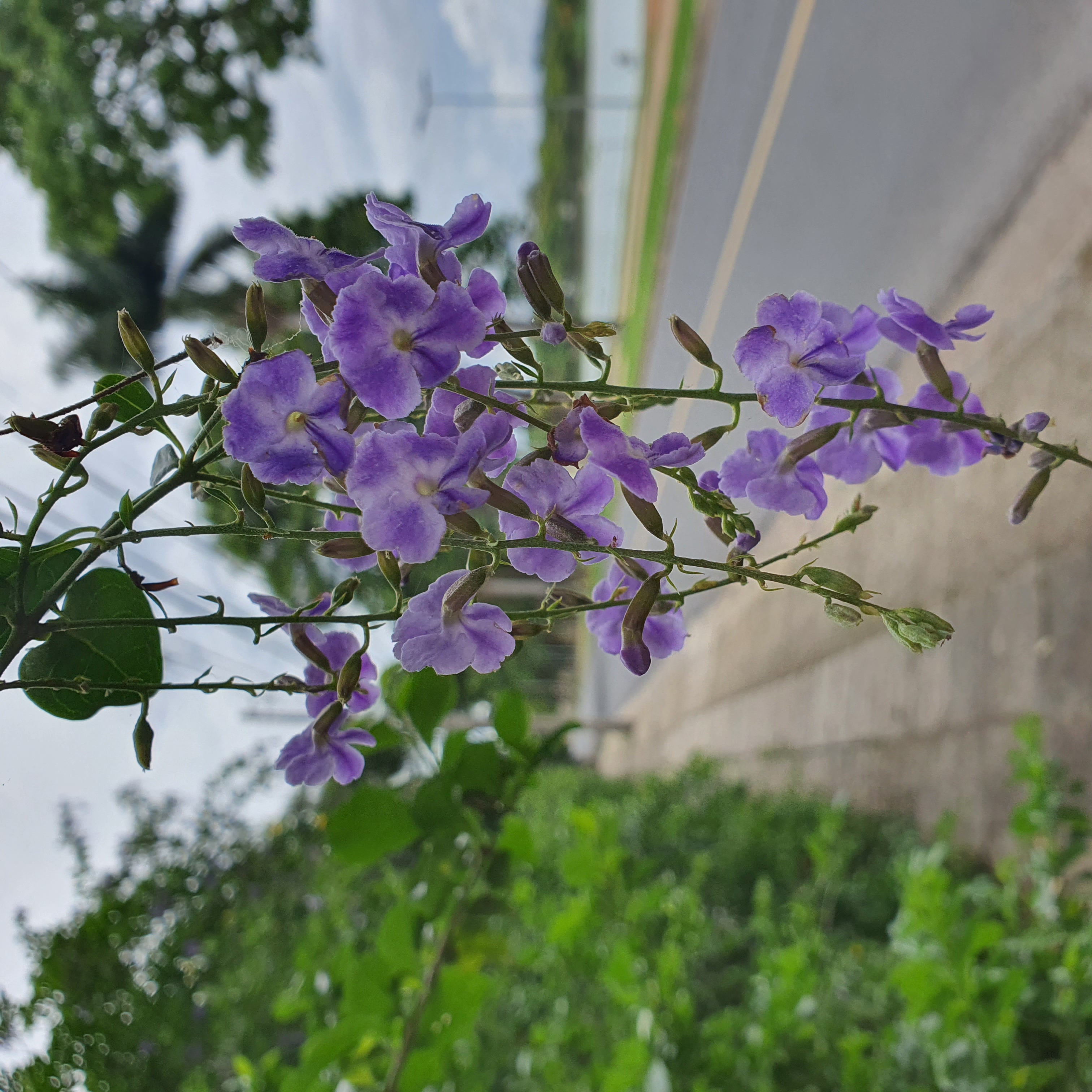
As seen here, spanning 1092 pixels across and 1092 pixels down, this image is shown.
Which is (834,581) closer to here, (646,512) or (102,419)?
(646,512)

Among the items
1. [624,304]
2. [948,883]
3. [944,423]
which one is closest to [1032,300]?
[948,883]

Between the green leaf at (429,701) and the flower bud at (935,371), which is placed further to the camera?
the green leaf at (429,701)

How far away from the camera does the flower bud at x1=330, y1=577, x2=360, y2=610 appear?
0.67 metres

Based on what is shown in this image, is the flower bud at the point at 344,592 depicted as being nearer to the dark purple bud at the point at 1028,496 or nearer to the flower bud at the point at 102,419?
the flower bud at the point at 102,419

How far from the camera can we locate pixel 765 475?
29.9 inches

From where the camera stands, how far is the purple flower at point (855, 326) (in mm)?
738

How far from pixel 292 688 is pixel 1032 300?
3.38m

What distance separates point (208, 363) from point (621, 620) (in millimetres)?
390

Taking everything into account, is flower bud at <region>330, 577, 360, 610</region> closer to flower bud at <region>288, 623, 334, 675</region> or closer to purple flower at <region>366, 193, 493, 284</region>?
flower bud at <region>288, 623, 334, 675</region>

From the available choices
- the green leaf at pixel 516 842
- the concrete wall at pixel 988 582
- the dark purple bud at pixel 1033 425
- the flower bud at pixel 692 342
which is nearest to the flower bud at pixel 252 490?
the flower bud at pixel 692 342

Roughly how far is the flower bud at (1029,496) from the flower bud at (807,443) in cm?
18

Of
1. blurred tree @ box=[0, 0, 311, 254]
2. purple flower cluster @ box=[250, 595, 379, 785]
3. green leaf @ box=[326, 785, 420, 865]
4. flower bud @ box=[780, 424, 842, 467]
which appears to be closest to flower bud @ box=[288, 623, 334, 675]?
purple flower cluster @ box=[250, 595, 379, 785]

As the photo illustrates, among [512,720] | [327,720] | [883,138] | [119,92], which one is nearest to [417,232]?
[327,720]

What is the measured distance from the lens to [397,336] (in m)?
0.56
